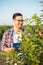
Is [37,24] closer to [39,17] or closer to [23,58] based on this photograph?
[39,17]

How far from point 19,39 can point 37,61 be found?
28 centimetres

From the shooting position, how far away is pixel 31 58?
7.38ft

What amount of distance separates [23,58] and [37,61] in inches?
5.8

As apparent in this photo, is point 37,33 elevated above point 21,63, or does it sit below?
above

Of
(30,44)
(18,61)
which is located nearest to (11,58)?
(18,61)

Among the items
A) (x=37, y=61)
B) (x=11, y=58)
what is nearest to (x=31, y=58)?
(x=37, y=61)

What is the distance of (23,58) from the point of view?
2.32 m

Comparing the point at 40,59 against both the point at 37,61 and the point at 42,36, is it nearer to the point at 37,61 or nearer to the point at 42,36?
the point at 37,61

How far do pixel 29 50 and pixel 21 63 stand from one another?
0.16 m

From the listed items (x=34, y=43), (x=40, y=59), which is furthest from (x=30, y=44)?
(x=40, y=59)

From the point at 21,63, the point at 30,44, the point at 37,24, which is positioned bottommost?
the point at 21,63

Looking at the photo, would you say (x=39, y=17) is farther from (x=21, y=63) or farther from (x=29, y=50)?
(x=21, y=63)

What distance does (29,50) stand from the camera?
2.25 meters

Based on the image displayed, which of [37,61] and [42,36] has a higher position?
[42,36]
